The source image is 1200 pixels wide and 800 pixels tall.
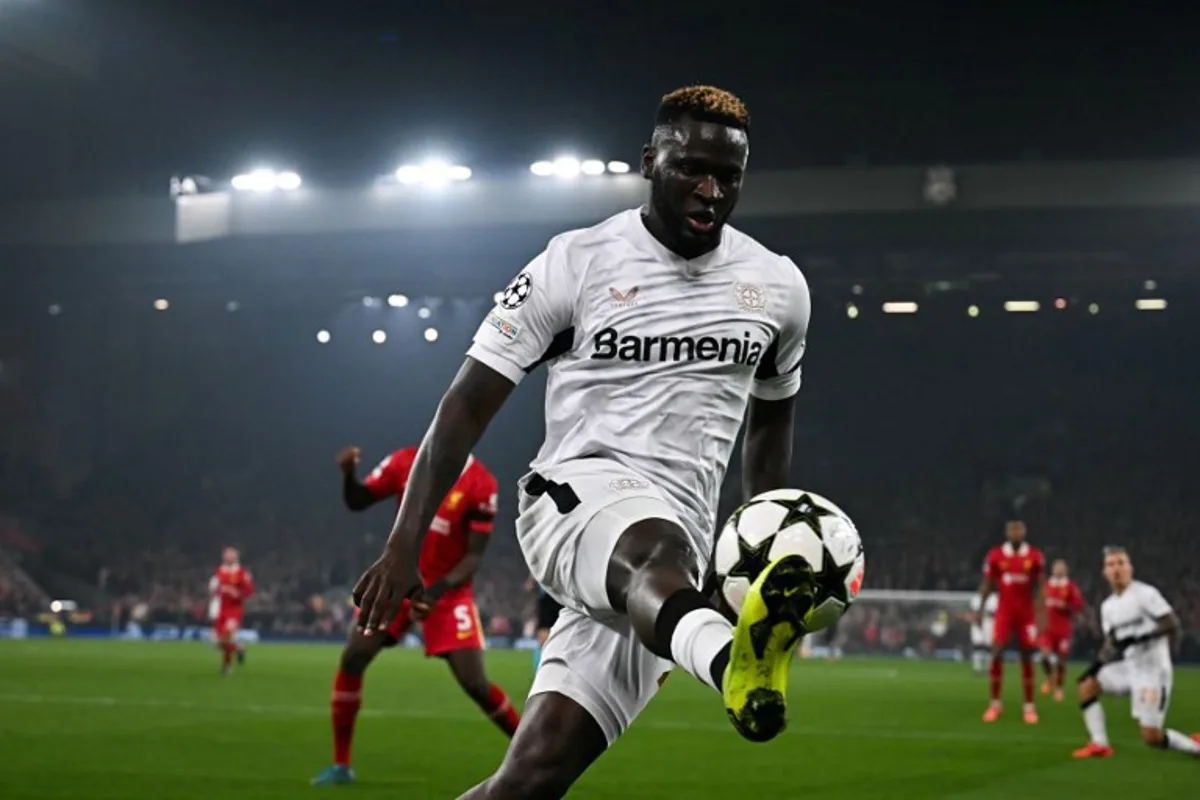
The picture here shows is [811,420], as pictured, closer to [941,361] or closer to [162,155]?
[941,361]

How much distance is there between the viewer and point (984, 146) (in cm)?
2734

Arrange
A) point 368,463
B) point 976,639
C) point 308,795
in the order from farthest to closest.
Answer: point 368,463 < point 976,639 < point 308,795

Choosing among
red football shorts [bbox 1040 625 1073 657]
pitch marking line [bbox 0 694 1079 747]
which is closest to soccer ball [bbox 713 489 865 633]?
pitch marking line [bbox 0 694 1079 747]

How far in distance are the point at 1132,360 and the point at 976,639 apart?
14.3 metres

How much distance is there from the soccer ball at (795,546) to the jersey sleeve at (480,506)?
5895 mm

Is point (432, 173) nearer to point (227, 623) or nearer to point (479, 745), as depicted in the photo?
point (227, 623)

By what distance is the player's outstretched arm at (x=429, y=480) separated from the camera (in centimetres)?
397

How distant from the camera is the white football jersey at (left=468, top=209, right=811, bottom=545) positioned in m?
4.30

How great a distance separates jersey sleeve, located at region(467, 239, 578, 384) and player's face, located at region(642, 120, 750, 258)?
34 centimetres

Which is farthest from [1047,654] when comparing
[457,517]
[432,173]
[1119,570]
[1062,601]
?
[432,173]

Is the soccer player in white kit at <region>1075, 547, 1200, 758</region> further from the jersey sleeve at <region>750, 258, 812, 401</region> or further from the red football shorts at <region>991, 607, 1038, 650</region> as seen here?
the jersey sleeve at <region>750, 258, 812, 401</region>

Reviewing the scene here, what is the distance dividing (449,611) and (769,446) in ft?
16.8

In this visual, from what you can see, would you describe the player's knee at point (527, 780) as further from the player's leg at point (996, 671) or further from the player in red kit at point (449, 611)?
the player's leg at point (996, 671)

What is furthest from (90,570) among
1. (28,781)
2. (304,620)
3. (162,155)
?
(28,781)
